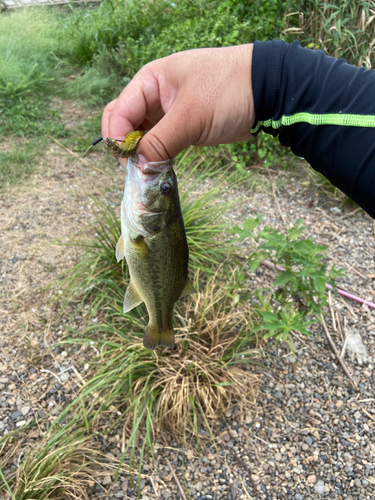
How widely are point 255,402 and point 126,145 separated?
7.06ft

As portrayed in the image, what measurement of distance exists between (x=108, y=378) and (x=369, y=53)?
445 centimetres

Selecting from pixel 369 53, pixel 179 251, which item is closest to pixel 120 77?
pixel 369 53

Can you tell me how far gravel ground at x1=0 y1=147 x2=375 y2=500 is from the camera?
8.04 feet

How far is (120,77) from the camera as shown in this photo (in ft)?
20.1

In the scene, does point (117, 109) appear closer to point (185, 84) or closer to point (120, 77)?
point (185, 84)

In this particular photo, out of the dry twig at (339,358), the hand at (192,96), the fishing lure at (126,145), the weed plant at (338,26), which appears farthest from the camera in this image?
the weed plant at (338,26)

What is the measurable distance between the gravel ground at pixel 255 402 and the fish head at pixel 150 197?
5.44 feet

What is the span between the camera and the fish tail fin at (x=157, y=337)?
202 centimetres

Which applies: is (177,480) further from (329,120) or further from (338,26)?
(338,26)

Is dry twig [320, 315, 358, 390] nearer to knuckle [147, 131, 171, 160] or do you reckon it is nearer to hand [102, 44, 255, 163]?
hand [102, 44, 255, 163]

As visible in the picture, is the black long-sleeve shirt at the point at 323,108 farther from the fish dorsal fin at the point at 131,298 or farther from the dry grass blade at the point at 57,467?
the dry grass blade at the point at 57,467

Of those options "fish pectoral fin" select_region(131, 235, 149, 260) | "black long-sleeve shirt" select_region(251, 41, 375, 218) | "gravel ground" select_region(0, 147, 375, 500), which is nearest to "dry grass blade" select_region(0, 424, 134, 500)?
"gravel ground" select_region(0, 147, 375, 500)

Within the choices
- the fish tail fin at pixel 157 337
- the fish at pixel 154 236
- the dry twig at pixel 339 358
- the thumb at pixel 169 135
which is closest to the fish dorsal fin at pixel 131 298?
the fish at pixel 154 236

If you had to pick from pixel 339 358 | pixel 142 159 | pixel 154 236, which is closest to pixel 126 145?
pixel 142 159
